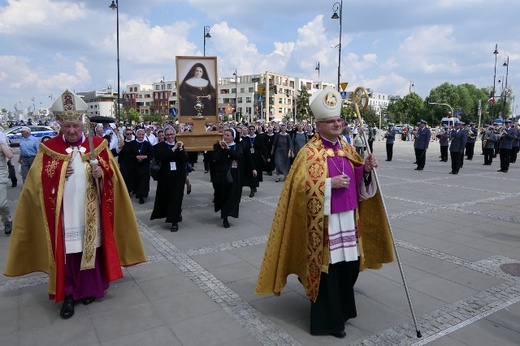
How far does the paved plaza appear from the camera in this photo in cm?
384

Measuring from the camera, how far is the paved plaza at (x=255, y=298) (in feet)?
12.6

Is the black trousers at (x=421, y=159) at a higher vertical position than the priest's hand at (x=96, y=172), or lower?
lower

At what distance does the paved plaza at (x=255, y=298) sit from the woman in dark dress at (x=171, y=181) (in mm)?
293

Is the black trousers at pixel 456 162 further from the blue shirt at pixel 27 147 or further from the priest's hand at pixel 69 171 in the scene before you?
the priest's hand at pixel 69 171

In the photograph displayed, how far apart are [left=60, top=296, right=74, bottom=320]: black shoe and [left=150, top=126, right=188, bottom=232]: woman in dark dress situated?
10.8ft

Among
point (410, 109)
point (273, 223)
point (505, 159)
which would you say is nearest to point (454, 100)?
point (410, 109)

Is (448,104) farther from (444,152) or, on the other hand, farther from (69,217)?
(69,217)

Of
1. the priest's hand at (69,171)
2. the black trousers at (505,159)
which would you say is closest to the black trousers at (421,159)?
the black trousers at (505,159)

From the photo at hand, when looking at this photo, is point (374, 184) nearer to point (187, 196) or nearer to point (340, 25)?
point (187, 196)

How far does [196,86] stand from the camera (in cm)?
905

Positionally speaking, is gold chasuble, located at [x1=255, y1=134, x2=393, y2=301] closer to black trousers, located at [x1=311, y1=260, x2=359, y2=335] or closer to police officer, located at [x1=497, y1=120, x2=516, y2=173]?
black trousers, located at [x1=311, y1=260, x2=359, y2=335]

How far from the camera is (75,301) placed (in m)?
4.48

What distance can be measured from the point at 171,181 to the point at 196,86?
2372 mm

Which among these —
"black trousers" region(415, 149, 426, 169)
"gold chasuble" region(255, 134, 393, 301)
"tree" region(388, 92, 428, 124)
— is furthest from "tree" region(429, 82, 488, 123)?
"gold chasuble" region(255, 134, 393, 301)
